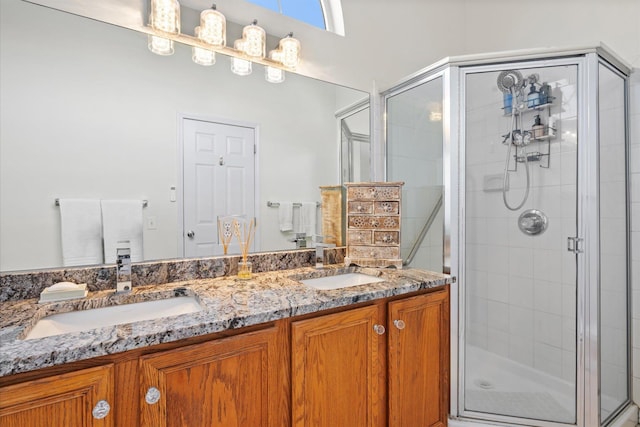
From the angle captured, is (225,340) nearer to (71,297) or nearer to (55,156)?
(71,297)

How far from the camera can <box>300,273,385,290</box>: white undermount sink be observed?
162 centimetres

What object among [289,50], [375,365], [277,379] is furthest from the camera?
[289,50]

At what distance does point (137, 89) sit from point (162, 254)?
722 mm

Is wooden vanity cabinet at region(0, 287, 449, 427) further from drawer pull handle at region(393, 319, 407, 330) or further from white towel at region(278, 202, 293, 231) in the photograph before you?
white towel at region(278, 202, 293, 231)

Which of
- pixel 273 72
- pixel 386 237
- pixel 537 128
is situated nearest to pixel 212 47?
pixel 273 72

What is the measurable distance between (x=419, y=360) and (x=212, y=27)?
5.92 ft

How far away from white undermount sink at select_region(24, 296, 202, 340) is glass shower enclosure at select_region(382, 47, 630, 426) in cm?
131

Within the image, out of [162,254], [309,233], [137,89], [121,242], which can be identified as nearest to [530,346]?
[309,233]

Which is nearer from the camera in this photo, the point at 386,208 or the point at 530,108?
the point at 386,208

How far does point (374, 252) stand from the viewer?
174 centimetres

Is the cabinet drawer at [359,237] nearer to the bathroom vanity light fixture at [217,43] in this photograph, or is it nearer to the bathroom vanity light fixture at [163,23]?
the bathroom vanity light fixture at [217,43]

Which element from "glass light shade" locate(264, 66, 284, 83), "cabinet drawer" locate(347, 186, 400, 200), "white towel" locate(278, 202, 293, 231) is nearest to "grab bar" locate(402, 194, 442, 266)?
"cabinet drawer" locate(347, 186, 400, 200)

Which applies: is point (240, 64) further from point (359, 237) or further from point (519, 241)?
point (519, 241)

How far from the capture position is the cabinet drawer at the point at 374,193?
5.69ft
